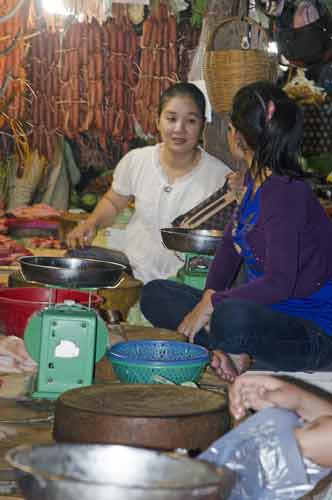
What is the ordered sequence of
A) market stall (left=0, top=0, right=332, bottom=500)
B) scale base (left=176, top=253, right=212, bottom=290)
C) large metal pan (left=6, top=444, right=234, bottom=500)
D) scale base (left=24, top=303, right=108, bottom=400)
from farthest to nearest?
scale base (left=176, top=253, right=212, bottom=290)
scale base (left=24, top=303, right=108, bottom=400)
market stall (left=0, top=0, right=332, bottom=500)
large metal pan (left=6, top=444, right=234, bottom=500)

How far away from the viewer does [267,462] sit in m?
1.39

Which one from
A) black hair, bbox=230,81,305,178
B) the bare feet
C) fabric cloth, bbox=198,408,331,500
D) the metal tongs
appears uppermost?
black hair, bbox=230,81,305,178

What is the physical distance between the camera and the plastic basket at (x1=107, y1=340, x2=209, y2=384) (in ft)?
8.43

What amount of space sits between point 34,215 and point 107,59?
5.69ft

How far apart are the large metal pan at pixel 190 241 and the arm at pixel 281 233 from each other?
0.51 m

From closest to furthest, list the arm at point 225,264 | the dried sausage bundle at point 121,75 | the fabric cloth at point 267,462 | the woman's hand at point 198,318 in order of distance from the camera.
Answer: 1. the fabric cloth at point 267,462
2. the woman's hand at point 198,318
3. the arm at point 225,264
4. the dried sausage bundle at point 121,75

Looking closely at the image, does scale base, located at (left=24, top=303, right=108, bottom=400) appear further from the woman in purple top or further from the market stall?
the woman in purple top

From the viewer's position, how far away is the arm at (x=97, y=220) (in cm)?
495

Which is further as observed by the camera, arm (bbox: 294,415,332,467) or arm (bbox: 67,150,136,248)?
arm (bbox: 67,150,136,248)

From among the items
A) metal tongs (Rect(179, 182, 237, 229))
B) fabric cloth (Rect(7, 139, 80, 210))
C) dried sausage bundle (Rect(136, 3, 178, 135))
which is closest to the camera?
metal tongs (Rect(179, 182, 237, 229))

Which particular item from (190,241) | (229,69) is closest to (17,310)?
(190,241)

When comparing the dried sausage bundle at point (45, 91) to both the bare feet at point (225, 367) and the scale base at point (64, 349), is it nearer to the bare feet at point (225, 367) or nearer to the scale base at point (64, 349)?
the bare feet at point (225, 367)

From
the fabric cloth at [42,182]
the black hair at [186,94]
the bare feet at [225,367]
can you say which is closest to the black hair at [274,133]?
the bare feet at [225,367]

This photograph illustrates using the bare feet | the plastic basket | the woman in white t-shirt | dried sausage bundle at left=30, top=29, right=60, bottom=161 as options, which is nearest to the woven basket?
the woman in white t-shirt
